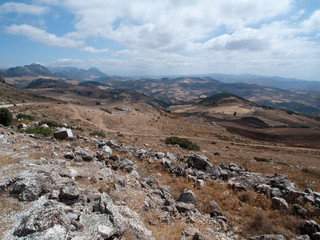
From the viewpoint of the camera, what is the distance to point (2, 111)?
2112 cm

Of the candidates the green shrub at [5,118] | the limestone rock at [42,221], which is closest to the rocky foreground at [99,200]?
the limestone rock at [42,221]

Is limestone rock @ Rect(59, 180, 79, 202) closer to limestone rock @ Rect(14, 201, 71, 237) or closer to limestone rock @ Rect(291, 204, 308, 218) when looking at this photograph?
limestone rock @ Rect(14, 201, 71, 237)

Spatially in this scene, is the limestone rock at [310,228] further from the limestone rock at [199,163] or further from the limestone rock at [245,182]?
the limestone rock at [199,163]

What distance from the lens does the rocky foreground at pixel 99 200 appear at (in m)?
5.30

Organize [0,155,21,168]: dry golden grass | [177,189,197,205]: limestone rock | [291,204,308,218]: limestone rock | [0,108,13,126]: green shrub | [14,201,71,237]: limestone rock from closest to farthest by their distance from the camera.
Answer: [14,201,71,237]: limestone rock
[291,204,308,218]: limestone rock
[0,155,21,168]: dry golden grass
[177,189,197,205]: limestone rock
[0,108,13,126]: green shrub

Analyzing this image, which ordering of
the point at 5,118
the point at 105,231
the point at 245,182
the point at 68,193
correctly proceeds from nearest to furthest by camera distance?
the point at 105,231 → the point at 68,193 → the point at 245,182 → the point at 5,118

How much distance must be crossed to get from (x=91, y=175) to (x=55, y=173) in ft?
5.93

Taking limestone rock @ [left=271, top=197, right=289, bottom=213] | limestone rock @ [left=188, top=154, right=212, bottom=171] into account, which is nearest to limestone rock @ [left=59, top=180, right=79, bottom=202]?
limestone rock @ [left=271, top=197, right=289, bottom=213]

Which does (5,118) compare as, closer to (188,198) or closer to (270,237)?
(188,198)

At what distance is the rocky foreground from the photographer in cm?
530

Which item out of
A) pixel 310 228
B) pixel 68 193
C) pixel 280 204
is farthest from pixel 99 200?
pixel 280 204

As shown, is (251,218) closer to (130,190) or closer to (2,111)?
(130,190)

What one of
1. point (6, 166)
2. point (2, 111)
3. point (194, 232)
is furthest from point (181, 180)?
point (2, 111)

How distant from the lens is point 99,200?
6.58 meters
